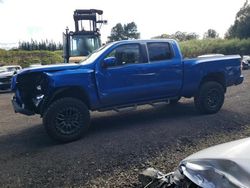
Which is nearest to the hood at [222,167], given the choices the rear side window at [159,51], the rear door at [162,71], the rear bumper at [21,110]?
the rear bumper at [21,110]

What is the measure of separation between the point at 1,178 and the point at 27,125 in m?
3.45

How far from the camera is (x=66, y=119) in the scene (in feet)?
22.2

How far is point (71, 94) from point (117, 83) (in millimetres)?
1000

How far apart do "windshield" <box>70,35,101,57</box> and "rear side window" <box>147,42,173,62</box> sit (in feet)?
26.5

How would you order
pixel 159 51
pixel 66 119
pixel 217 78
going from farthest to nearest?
pixel 217 78 → pixel 159 51 → pixel 66 119

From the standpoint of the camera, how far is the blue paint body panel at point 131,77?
6.95m

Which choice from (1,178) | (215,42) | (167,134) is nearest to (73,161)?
(1,178)

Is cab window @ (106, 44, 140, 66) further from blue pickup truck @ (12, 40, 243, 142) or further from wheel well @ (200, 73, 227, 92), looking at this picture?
wheel well @ (200, 73, 227, 92)

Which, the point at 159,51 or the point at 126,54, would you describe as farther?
the point at 159,51

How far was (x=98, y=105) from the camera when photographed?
7.39 m

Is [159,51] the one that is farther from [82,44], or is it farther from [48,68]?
[82,44]

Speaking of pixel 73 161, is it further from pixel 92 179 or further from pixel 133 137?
pixel 133 137

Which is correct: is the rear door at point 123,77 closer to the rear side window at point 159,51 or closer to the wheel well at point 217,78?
the rear side window at point 159,51

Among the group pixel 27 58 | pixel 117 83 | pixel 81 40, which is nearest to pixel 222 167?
pixel 117 83
